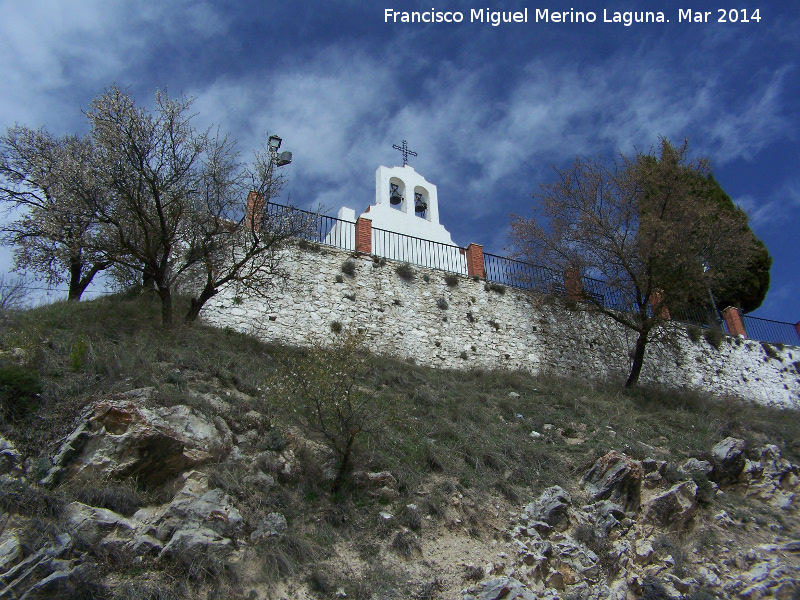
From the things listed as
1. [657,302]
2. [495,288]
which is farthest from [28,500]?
[657,302]

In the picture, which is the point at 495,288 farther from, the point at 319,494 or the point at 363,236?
the point at 319,494

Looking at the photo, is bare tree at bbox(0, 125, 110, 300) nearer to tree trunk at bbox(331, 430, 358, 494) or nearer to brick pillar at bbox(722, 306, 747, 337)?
tree trunk at bbox(331, 430, 358, 494)

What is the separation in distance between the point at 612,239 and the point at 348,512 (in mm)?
13343

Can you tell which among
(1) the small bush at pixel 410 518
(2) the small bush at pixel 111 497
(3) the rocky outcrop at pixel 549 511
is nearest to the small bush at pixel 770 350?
(3) the rocky outcrop at pixel 549 511

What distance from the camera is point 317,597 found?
6.48 metres

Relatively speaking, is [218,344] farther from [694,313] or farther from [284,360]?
[694,313]

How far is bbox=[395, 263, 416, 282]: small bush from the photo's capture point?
17000 millimetres

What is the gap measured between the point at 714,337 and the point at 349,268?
50.3 ft

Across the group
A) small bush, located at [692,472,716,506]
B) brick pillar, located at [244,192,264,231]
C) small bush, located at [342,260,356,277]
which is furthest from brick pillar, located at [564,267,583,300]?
brick pillar, located at [244,192,264,231]

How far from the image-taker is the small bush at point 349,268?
53.2 feet

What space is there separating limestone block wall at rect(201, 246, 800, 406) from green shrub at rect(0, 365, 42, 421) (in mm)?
5586

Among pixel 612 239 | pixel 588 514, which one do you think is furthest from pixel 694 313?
pixel 588 514

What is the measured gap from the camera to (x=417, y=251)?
18.5 metres

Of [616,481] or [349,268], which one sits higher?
[349,268]
